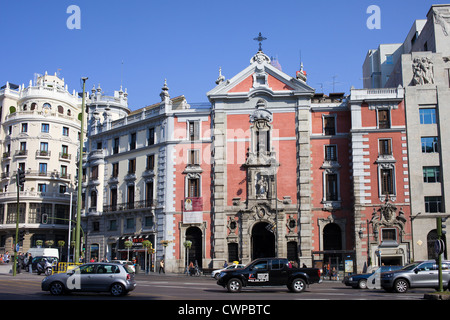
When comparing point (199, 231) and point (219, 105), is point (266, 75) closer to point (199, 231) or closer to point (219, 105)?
point (219, 105)

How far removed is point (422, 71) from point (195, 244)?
26642 millimetres

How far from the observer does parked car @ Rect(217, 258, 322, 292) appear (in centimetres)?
2447

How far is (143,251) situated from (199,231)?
6.23 metres

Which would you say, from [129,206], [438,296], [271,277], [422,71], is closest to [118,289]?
[271,277]

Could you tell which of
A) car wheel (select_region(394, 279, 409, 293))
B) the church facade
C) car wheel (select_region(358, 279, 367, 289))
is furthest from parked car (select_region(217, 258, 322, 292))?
the church facade

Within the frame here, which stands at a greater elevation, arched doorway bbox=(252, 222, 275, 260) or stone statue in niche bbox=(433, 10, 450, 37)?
stone statue in niche bbox=(433, 10, 450, 37)

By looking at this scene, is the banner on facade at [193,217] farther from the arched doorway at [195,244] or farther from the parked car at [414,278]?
the parked car at [414,278]

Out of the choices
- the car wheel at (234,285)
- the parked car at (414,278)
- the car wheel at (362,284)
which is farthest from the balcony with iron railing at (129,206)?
the parked car at (414,278)

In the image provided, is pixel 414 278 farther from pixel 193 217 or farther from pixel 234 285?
pixel 193 217

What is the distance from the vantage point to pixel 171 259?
48344 mm

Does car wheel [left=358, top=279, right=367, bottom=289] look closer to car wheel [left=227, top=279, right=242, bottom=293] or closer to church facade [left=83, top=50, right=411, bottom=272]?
car wheel [left=227, top=279, right=242, bottom=293]

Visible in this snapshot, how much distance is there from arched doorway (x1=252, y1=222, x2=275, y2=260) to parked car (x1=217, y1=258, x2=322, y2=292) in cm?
2240
